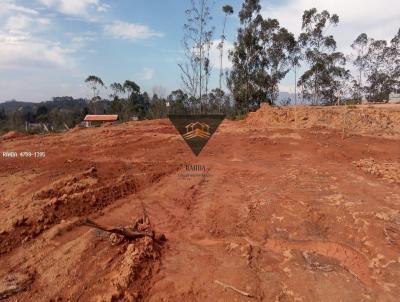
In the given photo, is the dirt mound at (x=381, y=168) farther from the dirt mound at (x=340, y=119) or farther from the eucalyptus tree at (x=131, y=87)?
the eucalyptus tree at (x=131, y=87)

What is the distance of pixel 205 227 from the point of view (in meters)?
4.90

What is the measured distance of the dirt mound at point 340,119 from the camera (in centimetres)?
1170

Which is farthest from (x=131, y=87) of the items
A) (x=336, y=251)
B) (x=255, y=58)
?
(x=336, y=251)

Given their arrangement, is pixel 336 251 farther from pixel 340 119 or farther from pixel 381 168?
pixel 340 119

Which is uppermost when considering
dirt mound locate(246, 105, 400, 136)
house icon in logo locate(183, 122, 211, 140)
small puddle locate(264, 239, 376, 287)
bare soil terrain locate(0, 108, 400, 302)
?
dirt mound locate(246, 105, 400, 136)

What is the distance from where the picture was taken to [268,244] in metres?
4.49

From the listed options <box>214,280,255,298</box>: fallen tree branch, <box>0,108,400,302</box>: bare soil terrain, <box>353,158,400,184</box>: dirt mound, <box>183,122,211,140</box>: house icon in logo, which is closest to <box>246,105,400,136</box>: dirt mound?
<box>183,122,211,140</box>: house icon in logo

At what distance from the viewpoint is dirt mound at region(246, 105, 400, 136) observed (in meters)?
11.7

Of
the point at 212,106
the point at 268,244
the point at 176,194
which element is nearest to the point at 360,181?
the point at 268,244

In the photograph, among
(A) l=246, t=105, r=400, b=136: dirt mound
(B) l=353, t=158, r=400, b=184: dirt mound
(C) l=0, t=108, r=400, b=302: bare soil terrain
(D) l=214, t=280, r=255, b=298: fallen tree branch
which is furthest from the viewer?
(A) l=246, t=105, r=400, b=136: dirt mound

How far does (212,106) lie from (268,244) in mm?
27276

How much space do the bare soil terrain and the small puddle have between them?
0.04 feet

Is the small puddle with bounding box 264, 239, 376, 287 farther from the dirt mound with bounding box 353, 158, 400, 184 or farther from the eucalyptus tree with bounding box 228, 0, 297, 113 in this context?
the eucalyptus tree with bounding box 228, 0, 297, 113

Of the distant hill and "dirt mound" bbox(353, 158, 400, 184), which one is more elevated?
the distant hill
